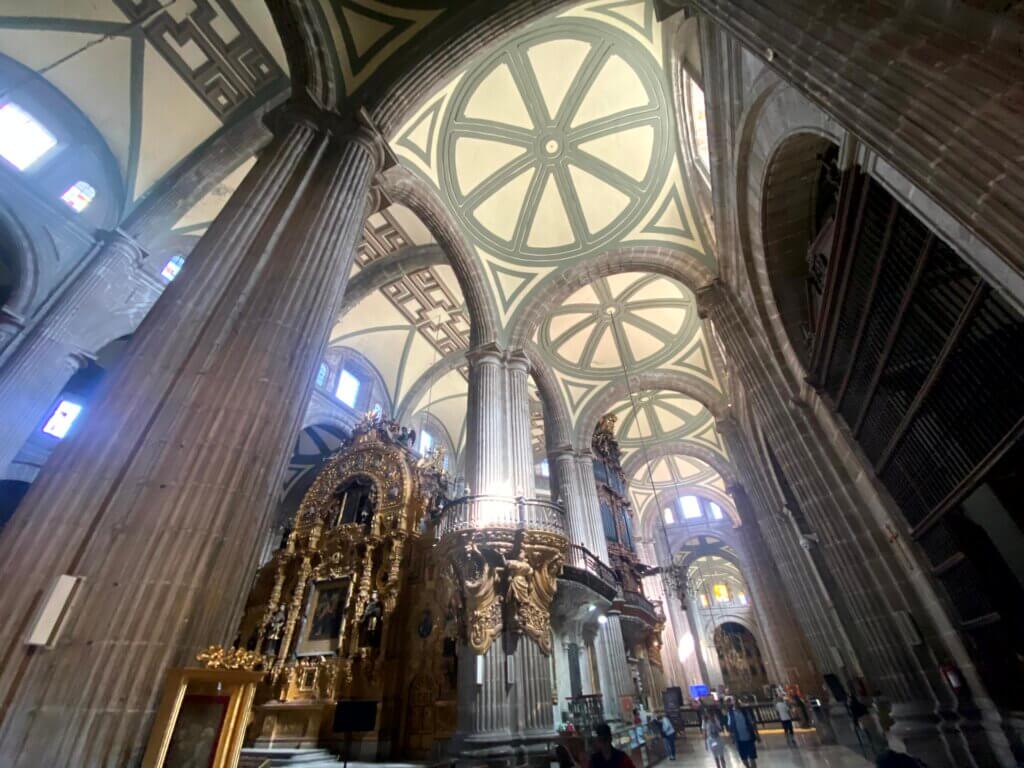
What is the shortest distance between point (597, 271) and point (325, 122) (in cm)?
757

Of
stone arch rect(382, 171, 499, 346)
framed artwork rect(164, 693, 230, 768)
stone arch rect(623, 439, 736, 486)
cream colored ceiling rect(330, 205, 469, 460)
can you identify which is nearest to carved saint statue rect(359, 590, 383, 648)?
stone arch rect(382, 171, 499, 346)

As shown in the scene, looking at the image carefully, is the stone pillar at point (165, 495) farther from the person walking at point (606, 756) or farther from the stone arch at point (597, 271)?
the stone arch at point (597, 271)

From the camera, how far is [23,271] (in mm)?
7945

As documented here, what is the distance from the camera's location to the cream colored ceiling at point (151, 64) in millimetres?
7926

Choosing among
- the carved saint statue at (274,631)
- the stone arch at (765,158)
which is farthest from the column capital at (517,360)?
the carved saint statue at (274,631)

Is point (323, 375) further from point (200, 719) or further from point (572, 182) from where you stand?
point (200, 719)

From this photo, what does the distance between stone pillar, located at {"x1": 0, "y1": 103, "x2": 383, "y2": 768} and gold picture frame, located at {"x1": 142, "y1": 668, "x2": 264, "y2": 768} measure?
9 centimetres

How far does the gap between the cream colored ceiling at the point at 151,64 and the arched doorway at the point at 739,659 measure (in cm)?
3097

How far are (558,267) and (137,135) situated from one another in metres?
9.82

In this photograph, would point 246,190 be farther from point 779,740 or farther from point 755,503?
point 779,740

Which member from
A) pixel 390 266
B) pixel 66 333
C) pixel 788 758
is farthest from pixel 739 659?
pixel 66 333

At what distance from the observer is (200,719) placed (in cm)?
244

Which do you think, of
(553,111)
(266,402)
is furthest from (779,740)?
(553,111)

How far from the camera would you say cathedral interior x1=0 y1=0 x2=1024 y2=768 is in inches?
100
